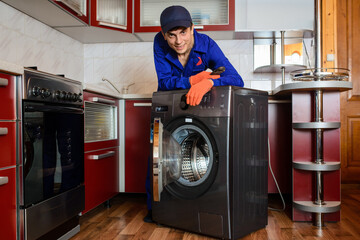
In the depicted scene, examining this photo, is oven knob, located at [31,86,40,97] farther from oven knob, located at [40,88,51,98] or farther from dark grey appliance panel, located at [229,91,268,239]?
dark grey appliance panel, located at [229,91,268,239]

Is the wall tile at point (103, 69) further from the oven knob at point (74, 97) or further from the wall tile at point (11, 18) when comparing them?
the oven knob at point (74, 97)

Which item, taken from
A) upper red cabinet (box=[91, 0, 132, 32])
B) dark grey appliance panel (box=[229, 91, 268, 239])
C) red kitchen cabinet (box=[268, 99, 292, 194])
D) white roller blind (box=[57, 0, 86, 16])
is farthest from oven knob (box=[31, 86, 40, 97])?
red kitchen cabinet (box=[268, 99, 292, 194])

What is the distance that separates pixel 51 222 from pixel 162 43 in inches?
46.9

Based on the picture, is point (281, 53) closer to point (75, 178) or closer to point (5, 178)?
point (75, 178)

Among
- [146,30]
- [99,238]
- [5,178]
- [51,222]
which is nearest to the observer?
[5,178]

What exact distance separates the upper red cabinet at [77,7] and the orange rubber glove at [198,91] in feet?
4.01

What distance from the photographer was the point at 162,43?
1977 millimetres

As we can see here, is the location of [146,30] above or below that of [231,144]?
above

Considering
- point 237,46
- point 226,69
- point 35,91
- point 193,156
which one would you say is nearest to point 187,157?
point 193,156

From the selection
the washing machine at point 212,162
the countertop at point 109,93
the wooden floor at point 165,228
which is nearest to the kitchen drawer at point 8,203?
the wooden floor at point 165,228

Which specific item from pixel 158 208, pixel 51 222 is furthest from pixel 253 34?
pixel 51 222

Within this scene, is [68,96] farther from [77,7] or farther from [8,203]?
[77,7]

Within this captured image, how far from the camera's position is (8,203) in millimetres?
1267

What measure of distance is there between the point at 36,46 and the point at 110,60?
0.84 metres
